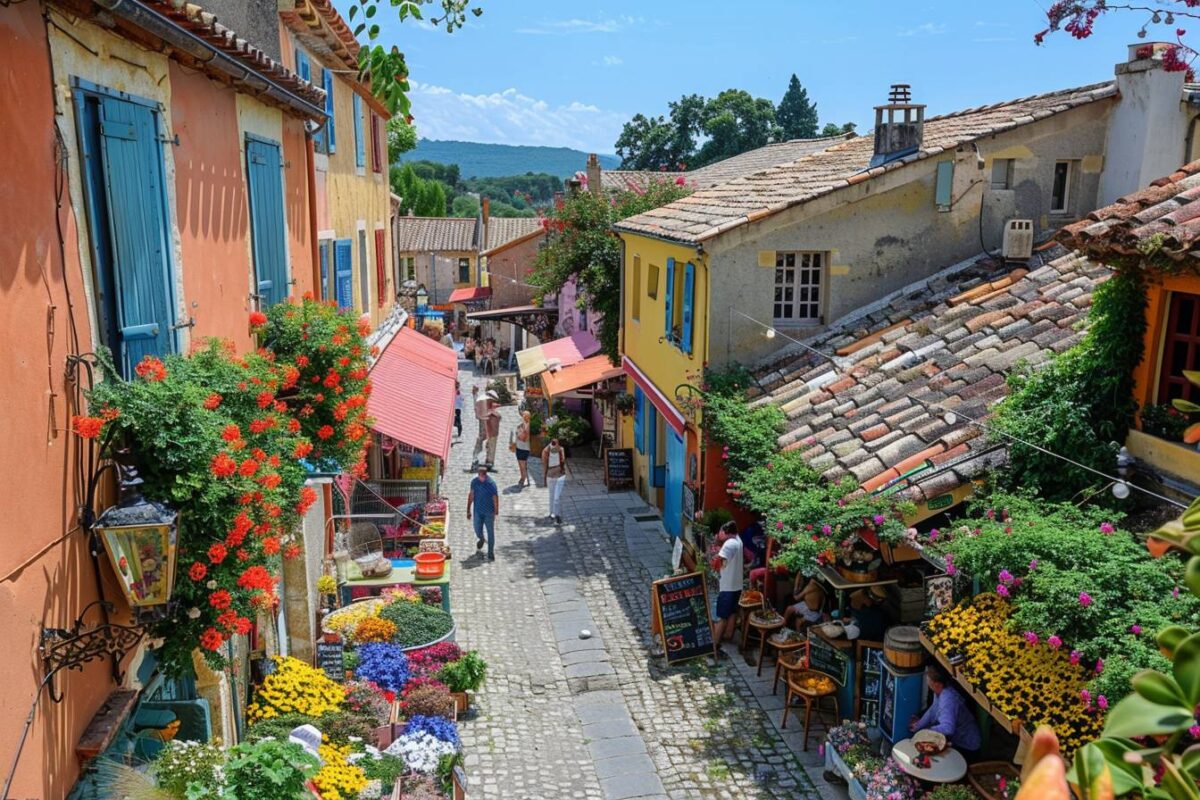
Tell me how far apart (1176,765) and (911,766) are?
7.81 metres

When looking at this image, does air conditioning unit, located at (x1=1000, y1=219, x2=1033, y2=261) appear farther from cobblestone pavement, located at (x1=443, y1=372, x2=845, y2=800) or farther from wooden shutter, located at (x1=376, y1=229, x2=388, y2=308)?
wooden shutter, located at (x1=376, y1=229, x2=388, y2=308)

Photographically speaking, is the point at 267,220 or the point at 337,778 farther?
the point at 267,220

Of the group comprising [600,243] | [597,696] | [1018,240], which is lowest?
[597,696]

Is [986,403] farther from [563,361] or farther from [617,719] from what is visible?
[563,361]

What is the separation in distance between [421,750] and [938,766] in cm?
492

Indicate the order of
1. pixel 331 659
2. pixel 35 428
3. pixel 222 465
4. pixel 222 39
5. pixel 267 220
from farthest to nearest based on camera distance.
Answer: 1. pixel 331 659
2. pixel 267 220
3. pixel 222 39
4. pixel 222 465
5. pixel 35 428

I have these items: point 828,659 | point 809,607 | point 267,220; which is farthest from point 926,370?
point 267,220

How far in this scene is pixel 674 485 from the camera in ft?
55.3

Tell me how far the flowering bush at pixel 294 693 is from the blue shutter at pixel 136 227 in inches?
176

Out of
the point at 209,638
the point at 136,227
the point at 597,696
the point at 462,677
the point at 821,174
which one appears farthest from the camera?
the point at 821,174

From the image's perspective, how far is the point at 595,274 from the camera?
21.3 metres

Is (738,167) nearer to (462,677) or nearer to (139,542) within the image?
(462,677)

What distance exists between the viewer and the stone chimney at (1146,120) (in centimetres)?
1284

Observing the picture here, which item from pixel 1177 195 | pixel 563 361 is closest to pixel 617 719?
pixel 1177 195
